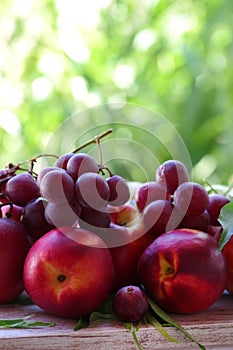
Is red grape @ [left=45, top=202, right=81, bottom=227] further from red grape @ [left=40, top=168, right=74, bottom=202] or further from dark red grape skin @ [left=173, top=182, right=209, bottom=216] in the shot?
dark red grape skin @ [left=173, top=182, right=209, bottom=216]

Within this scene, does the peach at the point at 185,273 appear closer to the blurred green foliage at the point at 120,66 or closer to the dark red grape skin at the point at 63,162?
the dark red grape skin at the point at 63,162

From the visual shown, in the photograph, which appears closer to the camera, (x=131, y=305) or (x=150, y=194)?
(x=131, y=305)

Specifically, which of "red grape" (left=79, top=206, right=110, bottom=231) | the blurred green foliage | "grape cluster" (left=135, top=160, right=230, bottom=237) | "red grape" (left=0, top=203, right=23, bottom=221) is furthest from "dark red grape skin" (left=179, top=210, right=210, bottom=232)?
the blurred green foliage

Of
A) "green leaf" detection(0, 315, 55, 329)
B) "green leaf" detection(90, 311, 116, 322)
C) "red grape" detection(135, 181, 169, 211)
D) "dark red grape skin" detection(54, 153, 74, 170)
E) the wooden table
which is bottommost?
the wooden table

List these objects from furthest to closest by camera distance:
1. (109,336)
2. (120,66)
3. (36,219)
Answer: (120,66) → (36,219) → (109,336)

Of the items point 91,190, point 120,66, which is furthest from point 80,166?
point 120,66

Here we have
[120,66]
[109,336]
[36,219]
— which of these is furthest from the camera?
[120,66]

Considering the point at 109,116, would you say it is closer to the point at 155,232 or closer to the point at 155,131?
the point at 155,131

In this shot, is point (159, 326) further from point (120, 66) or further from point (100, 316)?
point (120, 66)
